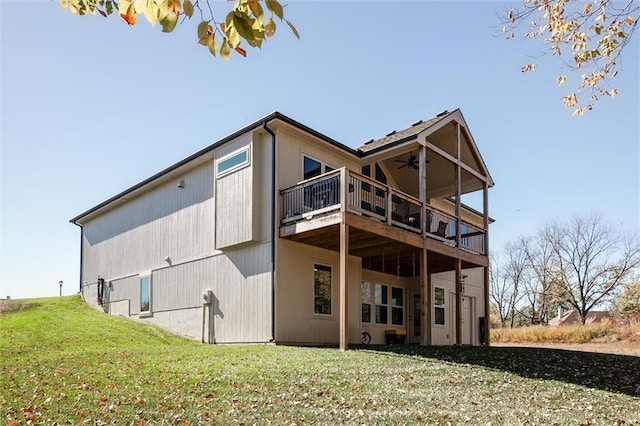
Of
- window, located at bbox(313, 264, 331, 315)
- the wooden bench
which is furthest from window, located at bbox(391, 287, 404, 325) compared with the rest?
window, located at bbox(313, 264, 331, 315)

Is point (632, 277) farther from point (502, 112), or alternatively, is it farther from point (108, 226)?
point (108, 226)

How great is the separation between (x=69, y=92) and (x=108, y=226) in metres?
11.7

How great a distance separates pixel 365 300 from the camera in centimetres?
1675

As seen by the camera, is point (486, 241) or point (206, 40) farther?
point (486, 241)

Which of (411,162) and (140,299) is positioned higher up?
(411,162)

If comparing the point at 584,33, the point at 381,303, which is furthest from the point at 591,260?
the point at 584,33

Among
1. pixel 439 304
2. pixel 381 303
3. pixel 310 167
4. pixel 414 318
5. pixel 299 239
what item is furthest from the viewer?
pixel 439 304

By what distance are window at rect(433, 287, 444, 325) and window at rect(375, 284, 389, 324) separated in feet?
8.81

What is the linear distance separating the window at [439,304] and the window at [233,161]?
30.9 feet

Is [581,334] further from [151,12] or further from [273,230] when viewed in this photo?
[151,12]

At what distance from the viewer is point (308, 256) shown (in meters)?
14.3

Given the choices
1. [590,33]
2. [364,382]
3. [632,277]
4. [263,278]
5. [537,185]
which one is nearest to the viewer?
[590,33]

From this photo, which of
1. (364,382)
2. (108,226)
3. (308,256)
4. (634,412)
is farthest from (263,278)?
(108,226)

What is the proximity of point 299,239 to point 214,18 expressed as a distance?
1063 centimetres
